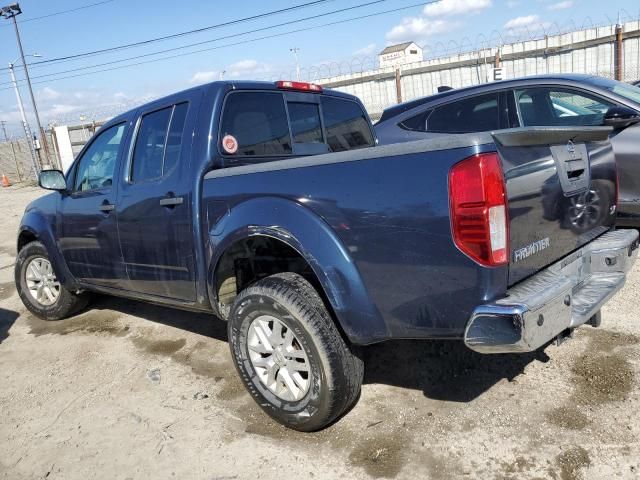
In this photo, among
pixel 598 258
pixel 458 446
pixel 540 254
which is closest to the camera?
pixel 540 254

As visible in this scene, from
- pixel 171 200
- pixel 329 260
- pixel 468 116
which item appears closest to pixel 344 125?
pixel 171 200

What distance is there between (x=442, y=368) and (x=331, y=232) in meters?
1.48

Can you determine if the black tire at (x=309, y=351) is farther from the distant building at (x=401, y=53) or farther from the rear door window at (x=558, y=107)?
the distant building at (x=401, y=53)

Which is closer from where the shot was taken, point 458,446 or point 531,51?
point 458,446

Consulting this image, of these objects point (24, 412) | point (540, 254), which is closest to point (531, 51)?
point (540, 254)

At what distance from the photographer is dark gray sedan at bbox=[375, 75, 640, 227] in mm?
4586

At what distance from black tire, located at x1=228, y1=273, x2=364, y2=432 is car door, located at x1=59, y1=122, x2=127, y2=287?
163 centimetres

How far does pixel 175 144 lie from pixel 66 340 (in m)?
2.36

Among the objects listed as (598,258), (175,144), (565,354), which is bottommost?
(565,354)

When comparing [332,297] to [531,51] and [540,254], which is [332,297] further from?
[531,51]

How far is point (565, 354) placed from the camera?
3.39 metres

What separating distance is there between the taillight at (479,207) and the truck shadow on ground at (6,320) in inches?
182

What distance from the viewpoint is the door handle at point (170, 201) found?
3268 mm

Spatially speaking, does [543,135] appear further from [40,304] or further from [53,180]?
[40,304]
